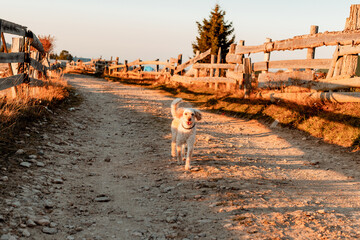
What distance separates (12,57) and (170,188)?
5.11 meters

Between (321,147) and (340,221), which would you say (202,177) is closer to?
(340,221)

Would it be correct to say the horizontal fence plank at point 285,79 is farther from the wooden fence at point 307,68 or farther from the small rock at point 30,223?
the small rock at point 30,223

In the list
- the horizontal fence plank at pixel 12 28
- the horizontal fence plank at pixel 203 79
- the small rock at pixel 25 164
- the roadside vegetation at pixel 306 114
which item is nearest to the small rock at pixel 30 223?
the small rock at pixel 25 164

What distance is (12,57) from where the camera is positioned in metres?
6.90

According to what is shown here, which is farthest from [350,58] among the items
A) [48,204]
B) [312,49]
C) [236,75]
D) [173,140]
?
[48,204]

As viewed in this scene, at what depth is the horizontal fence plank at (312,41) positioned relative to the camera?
851 cm

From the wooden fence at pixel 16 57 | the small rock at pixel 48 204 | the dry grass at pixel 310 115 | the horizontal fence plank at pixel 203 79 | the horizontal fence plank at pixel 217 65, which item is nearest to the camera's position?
the small rock at pixel 48 204

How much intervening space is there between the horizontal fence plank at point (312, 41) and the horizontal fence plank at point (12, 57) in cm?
890

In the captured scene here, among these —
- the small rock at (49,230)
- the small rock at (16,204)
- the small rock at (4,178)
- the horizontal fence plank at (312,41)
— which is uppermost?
the horizontal fence plank at (312,41)

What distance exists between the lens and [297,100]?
370 inches

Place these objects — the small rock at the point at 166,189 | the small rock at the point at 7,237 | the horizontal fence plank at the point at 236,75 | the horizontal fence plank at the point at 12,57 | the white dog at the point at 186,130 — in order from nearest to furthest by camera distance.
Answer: the small rock at the point at 7,237, the small rock at the point at 166,189, the white dog at the point at 186,130, the horizontal fence plank at the point at 12,57, the horizontal fence plank at the point at 236,75

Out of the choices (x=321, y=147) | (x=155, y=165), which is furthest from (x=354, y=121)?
(x=155, y=165)

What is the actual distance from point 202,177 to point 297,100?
19.0ft

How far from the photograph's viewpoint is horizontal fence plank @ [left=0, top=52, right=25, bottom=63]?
6.26m
